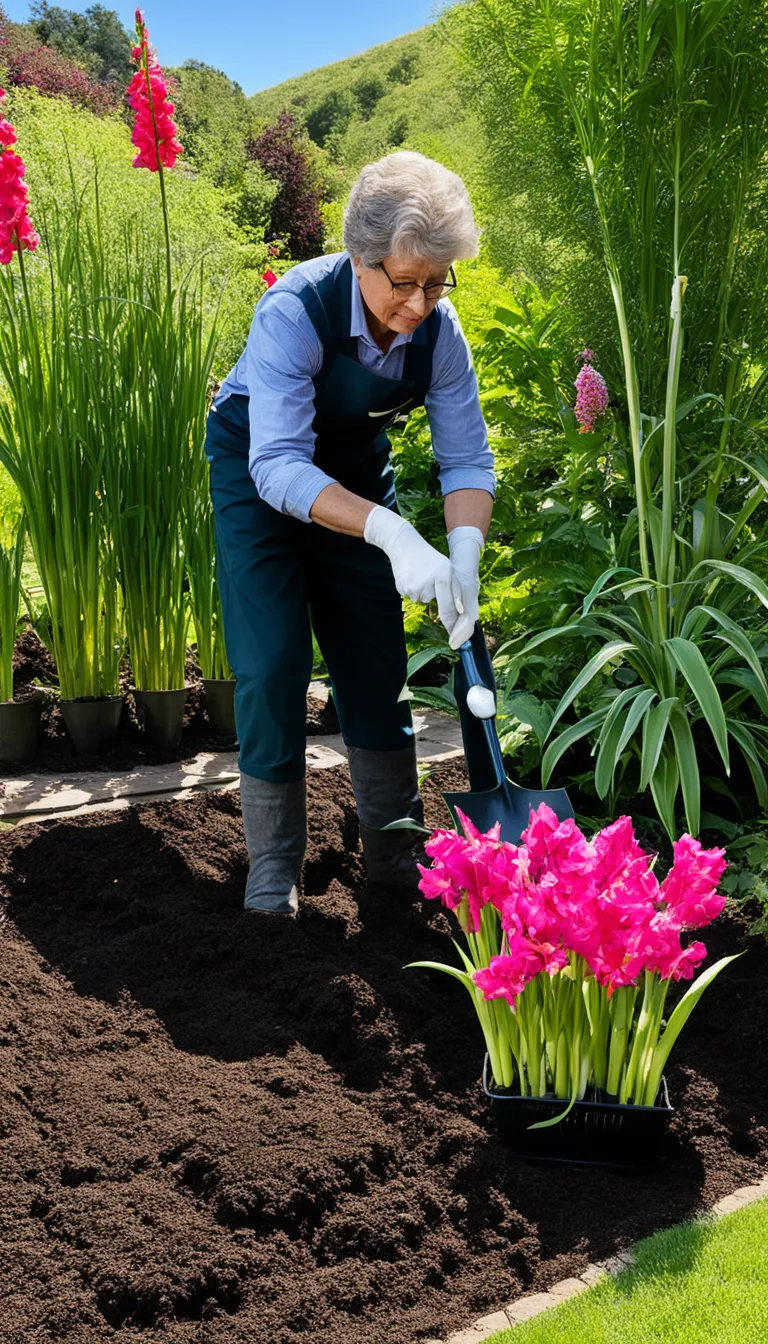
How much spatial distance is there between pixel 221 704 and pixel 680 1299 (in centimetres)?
231

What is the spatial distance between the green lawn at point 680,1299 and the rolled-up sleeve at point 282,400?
1.33 metres

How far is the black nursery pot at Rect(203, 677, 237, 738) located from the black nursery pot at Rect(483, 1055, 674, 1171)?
6.18ft

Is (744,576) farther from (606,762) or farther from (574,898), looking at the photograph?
(574,898)

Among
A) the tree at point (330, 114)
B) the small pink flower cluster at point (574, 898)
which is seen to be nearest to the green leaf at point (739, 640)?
the small pink flower cluster at point (574, 898)

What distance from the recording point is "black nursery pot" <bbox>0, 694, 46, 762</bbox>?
3.17 meters

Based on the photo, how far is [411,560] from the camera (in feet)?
6.66

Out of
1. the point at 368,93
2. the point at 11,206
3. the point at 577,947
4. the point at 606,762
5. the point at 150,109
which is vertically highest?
the point at 368,93

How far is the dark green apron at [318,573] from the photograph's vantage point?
2268 mm

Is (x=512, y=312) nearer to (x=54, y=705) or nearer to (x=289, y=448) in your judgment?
(x=289, y=448)

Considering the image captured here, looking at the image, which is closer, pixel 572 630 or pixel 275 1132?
pixel 275 1132

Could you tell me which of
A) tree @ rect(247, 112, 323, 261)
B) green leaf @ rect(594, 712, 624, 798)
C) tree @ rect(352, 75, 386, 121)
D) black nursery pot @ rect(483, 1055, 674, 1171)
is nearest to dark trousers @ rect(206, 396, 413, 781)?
green leaf @ rect(594, 712, 624, 798)

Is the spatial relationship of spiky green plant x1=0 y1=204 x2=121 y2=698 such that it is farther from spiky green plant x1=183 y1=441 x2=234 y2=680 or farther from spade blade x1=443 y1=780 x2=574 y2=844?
spade blade x1=443 y1=780 x2=574 y2=844

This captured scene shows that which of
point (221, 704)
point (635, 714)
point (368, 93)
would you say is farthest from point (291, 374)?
point (368, 93)

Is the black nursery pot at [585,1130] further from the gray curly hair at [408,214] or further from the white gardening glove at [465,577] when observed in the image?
the gray curly hair at [408,214]
